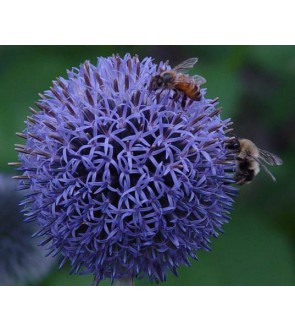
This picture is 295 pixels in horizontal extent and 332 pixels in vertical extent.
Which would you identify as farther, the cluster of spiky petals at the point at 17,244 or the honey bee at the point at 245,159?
the cluster of spiky petals at the point at 17,244

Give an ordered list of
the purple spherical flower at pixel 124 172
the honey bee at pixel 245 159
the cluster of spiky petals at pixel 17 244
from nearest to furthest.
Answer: the purple spherical flower at pixel 124 172 → the honey bee at pixel 245 159 → the cluster of spiky petals at pixel 17 244

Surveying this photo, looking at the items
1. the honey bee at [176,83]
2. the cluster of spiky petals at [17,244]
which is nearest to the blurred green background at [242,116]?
the cluster of spiky petals at [17,244]

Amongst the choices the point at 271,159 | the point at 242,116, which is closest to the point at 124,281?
the point at 271,159

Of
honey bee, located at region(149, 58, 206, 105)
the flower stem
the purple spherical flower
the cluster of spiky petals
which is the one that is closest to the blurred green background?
the cluster of spiky petals

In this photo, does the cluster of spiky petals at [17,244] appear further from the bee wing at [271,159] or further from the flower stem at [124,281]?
the bee wing at [271,159]

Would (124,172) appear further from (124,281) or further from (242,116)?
(242,116)

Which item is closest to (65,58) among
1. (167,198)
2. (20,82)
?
(20,82)

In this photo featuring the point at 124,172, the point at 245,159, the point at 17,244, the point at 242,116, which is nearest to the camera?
the point at 124,172
